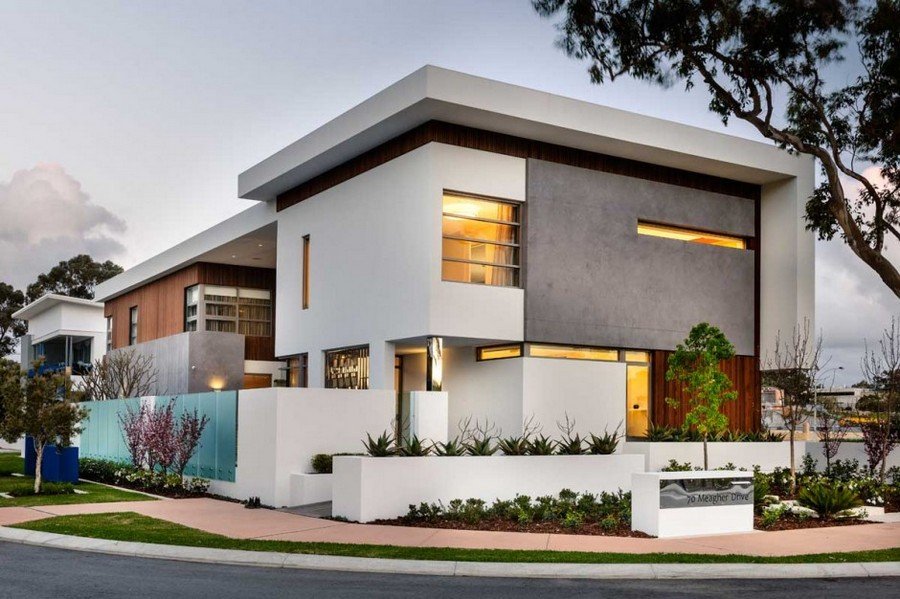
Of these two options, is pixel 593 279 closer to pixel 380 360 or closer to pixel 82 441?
pixel 380 360

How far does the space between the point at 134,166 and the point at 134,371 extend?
985cm

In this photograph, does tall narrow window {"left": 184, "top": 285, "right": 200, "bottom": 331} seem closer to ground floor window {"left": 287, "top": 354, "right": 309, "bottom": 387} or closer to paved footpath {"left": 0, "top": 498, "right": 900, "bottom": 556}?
ground floor window {"left": 287, "top": 354, "right": 309, "bottom": 387}

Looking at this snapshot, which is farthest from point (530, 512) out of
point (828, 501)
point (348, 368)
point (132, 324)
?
point (132, 324)

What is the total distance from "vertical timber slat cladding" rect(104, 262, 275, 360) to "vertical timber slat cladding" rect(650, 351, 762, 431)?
19.1 metres

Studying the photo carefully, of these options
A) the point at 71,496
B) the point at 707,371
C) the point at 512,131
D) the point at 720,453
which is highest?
the point at 512,131

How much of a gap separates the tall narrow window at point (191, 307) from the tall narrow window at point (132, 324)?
25.6 feet

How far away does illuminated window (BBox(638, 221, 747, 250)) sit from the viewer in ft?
91.6

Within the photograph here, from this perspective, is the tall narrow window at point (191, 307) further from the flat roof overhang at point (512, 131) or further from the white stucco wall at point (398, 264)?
the white stucco wall at point (398, 264)

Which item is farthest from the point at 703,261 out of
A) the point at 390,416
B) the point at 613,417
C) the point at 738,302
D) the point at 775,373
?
the point at 390,416

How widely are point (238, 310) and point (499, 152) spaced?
1951 centimetres

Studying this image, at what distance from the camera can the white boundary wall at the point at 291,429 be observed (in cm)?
1989

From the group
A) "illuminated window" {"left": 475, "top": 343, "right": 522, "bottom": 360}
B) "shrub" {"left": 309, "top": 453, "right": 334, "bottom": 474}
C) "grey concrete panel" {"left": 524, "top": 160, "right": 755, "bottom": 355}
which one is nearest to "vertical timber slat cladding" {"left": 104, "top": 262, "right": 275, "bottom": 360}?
"illuminated window" {"left": 475, "top": 343, "right": 522, "bottom": 360}

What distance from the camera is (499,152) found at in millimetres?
24703

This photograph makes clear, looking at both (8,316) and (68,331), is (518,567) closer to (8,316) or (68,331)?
(68,331)
